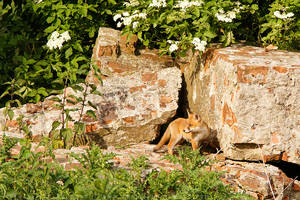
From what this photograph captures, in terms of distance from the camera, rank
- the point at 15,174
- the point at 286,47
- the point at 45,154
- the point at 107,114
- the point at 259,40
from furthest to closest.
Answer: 1. the point at 259,40
2. the point at 286,47
3. the point at 107,114
4. the point at 45,154
5. the point at 15,174

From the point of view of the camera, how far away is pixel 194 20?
630 cm

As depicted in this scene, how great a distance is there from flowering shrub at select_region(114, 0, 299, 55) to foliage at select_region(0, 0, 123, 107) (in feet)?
2.32

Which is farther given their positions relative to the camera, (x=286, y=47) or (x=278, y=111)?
(x=286, y=47)

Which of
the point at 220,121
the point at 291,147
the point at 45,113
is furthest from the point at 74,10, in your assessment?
the point at 291,147

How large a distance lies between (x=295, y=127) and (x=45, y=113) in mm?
3412

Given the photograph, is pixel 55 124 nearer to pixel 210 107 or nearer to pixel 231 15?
pixel 210 107

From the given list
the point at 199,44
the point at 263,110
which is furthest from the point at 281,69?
the point at 199,44

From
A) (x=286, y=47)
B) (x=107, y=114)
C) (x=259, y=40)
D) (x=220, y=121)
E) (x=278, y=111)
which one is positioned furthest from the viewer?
(x=259, y=40)

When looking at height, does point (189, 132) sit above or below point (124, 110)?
below

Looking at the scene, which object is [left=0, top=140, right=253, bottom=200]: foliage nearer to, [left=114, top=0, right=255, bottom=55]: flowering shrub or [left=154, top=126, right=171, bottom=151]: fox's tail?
[left=154, top=126, right=171, bottom=151]: fox's tail

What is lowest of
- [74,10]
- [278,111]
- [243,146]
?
[243,146]

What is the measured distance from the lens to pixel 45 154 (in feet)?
14.1

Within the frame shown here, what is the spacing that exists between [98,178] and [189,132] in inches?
94.5

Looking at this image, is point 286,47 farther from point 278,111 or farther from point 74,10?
point 74,10
